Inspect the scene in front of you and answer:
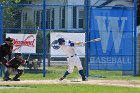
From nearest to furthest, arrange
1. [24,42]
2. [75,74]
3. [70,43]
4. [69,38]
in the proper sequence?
[70,43] < [24,42] < [69,38] < [75,74]

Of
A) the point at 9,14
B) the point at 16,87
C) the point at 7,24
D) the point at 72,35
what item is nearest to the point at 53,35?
the point at 72,35

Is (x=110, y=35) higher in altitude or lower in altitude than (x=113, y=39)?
higher

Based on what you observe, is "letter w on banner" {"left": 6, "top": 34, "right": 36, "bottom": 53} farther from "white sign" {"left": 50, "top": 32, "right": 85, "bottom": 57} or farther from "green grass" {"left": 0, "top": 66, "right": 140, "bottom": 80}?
"green grass" {"left": 0, "top": 66, "right": 140, "bottom": 80}

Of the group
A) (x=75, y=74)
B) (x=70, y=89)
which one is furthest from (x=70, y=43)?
(x=75, y=74)

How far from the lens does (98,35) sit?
23.2 metres

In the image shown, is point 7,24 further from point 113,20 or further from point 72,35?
point 113,20

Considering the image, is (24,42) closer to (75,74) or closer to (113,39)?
(75,74)

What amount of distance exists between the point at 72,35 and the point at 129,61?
3108mm

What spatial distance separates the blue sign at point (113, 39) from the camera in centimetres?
2325

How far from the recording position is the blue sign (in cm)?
2325

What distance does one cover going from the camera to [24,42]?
22.7 m

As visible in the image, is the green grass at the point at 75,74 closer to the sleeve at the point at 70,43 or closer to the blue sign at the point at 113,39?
the blue sign at the point at 113,39

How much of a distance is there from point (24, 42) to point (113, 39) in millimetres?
4333

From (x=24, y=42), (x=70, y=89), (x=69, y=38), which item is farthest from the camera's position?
(x=69, y=38)
